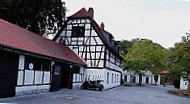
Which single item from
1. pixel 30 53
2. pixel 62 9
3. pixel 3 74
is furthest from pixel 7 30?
pixel 62 9

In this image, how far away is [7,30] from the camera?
14.2 metres

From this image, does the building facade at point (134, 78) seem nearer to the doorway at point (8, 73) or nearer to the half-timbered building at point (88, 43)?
the half-timbered building at point (88, 43)

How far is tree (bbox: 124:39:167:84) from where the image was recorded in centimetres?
4228

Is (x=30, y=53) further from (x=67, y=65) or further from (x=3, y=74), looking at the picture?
(x=67, y=65)

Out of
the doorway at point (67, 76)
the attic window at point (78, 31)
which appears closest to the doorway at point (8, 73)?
the doorway at point (67, 76)

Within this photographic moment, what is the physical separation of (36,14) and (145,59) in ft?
80.8

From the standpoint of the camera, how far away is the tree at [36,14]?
21.1 m

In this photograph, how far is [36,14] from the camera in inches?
907

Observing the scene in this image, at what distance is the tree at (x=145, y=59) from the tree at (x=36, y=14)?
20323 millimetres

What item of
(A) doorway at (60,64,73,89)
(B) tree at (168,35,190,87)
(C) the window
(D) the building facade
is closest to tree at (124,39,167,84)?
(D) the building facade

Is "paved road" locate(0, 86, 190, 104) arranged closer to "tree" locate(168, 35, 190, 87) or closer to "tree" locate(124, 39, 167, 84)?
"tree" locate(168, 35, 190, 87)

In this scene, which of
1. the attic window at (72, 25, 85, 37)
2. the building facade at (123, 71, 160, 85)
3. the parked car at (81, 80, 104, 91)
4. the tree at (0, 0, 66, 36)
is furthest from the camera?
the building facade at (123, 71, 160, 85)

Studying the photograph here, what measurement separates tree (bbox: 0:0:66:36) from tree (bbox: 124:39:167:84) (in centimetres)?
2032

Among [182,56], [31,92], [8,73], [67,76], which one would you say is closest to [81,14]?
[67,76]
